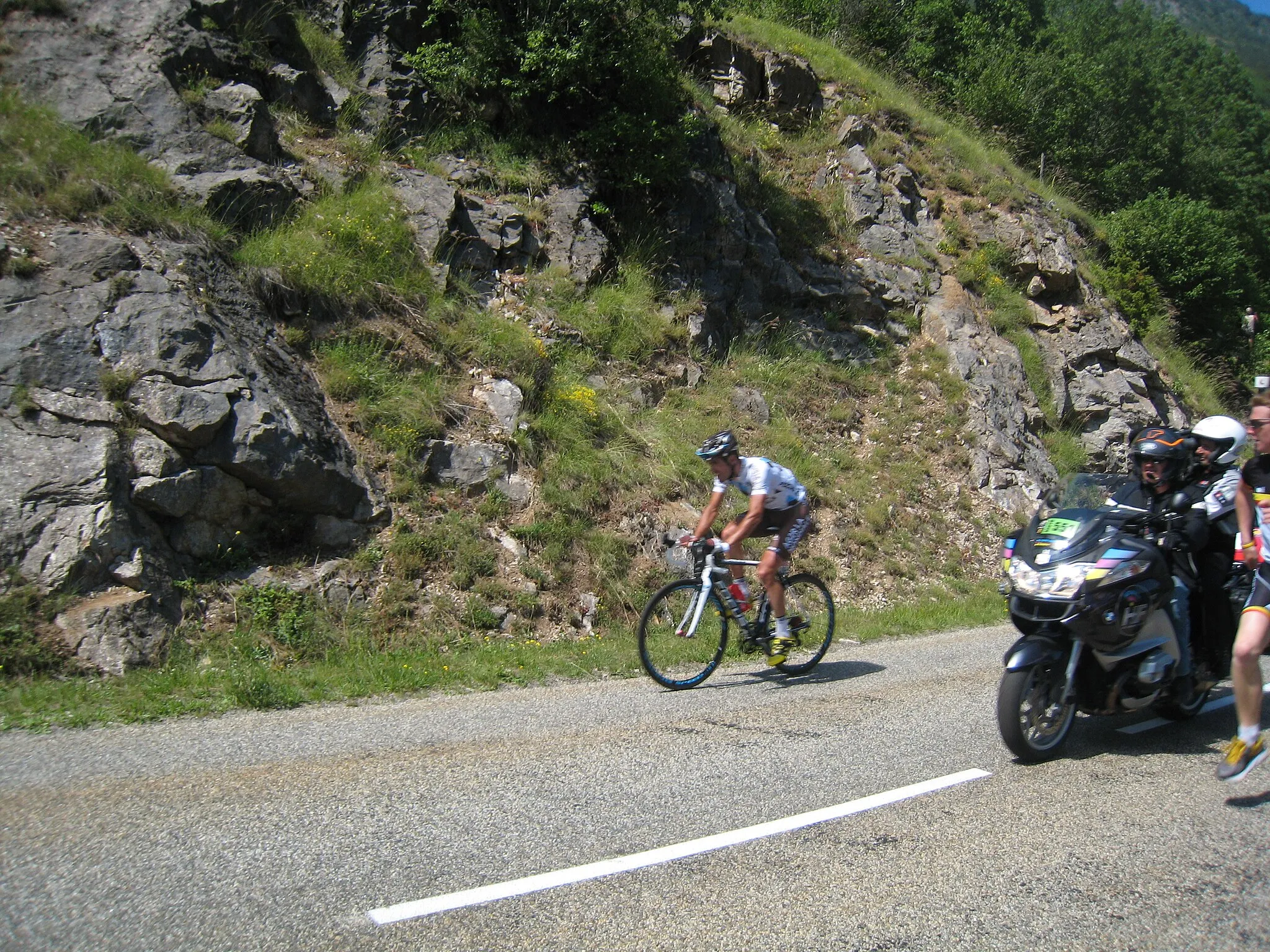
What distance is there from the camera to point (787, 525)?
7551 millimetres

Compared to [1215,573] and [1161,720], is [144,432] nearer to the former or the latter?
[1161,720]

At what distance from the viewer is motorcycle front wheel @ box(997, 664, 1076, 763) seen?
16.5 feet

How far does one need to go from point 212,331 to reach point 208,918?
6757 millimetres

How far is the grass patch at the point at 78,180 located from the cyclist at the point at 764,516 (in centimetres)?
679

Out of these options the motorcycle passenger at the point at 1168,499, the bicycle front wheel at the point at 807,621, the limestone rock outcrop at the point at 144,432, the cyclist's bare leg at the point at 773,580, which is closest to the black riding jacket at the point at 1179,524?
the motorcycle passenger at the point at 1168,499

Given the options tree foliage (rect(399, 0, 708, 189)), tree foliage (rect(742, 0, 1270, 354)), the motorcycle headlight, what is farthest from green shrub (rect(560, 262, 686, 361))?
tree foliage (rect(742, 0, 1270, 354))

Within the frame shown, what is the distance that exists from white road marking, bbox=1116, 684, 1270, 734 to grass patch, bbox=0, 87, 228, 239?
10.2m

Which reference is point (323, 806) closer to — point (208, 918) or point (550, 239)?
point (208, 918)

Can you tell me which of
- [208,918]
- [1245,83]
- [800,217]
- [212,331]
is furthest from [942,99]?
[1245,83]

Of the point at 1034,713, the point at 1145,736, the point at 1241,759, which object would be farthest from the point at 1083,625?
the point at 1145,736

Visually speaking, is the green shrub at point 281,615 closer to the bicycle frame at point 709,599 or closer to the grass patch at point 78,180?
the bicycle frame at point 709,599

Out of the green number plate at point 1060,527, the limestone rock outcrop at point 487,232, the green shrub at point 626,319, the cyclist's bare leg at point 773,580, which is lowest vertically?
the cyclist's bare leg at point 773,580

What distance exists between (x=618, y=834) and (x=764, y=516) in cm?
386

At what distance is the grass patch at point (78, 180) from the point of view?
9008 millimetres
